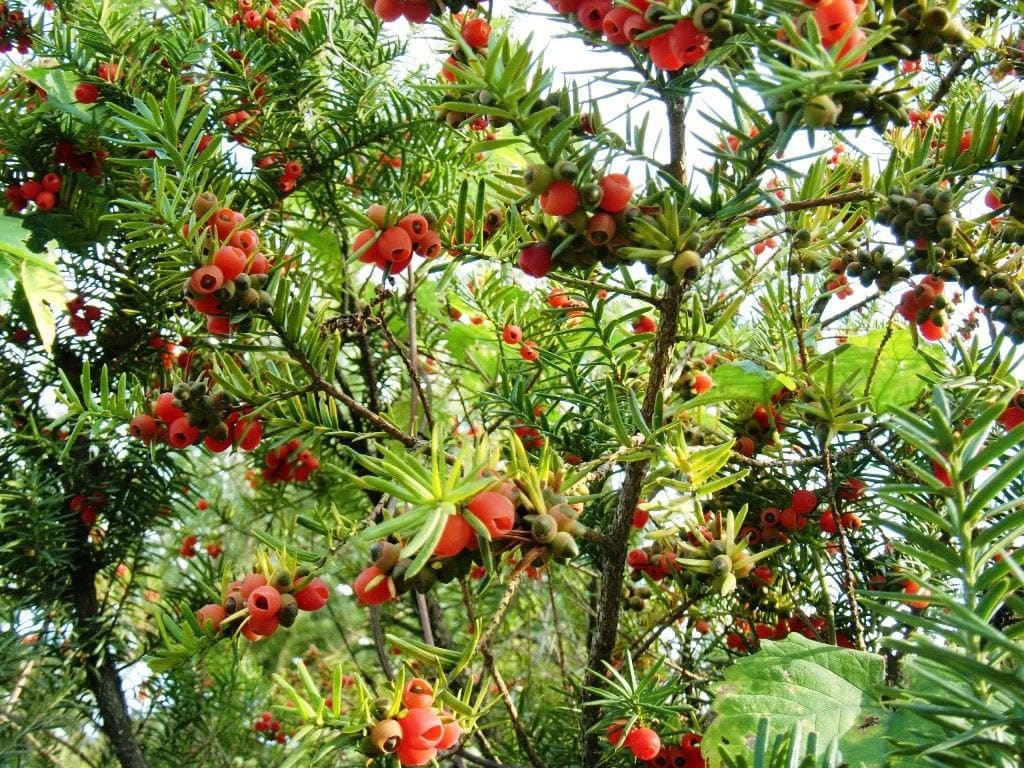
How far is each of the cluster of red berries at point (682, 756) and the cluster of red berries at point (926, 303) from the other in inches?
17.7

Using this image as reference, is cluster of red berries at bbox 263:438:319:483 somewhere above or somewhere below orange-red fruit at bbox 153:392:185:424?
below

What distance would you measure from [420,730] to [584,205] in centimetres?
37

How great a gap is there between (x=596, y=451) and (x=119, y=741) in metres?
0.70

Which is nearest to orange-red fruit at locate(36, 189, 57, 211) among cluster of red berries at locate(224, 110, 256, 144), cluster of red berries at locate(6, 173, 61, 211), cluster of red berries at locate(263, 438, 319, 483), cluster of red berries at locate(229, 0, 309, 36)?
cluster of red berries at locate(6, 173, 61, 211)

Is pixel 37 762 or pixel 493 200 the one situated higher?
pixel 493 200

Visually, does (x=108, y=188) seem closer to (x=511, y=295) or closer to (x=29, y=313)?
(x=29, y=313)

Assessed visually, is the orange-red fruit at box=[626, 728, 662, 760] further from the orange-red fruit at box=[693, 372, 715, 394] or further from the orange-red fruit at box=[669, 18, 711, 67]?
the orange-red fruit at box=[669, 18, 711, 67]

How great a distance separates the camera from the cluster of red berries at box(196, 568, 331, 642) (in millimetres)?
599

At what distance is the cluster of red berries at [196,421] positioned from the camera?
713mm

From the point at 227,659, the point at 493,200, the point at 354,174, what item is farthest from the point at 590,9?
the point at 227,659

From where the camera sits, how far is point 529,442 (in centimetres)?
97

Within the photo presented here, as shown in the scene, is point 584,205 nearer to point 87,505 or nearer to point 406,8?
point 406,8

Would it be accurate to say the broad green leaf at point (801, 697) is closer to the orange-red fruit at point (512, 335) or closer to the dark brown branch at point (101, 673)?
the orange-red fruit at point (512, 335)

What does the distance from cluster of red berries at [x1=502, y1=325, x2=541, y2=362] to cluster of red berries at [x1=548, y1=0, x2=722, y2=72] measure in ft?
1.54
